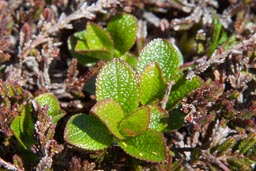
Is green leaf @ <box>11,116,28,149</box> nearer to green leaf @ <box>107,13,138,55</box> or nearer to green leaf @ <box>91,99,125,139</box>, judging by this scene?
green leaf @ <box>91,99,125,139</box>

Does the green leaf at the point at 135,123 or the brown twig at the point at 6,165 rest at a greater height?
the green leaf at the point at 135,123

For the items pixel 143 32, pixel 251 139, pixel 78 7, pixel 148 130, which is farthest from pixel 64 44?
pixel 251 139

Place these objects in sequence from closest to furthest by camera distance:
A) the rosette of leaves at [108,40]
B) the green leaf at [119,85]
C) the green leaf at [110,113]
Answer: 1. the green leaf at [110,113]
2. the green leaf at [119,85]
3. the rosette of leaves at [108,40]

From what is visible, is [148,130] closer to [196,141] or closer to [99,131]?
[99,131]

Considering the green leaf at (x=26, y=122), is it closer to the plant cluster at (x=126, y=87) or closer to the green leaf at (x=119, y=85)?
the plant cluster at (x=126, y=87)

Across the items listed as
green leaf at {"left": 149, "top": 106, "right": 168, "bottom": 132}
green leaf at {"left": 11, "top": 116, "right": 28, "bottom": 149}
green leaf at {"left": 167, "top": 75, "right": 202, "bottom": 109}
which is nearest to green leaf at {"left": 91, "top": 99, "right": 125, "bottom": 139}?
green leaf at {"left": 149, "top": 106, "right": 168, "bottom": 132}

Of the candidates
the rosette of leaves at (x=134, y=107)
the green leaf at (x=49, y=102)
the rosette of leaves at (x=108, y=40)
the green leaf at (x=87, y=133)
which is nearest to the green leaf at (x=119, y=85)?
the rosette of leaves at (x=134, y=107)
